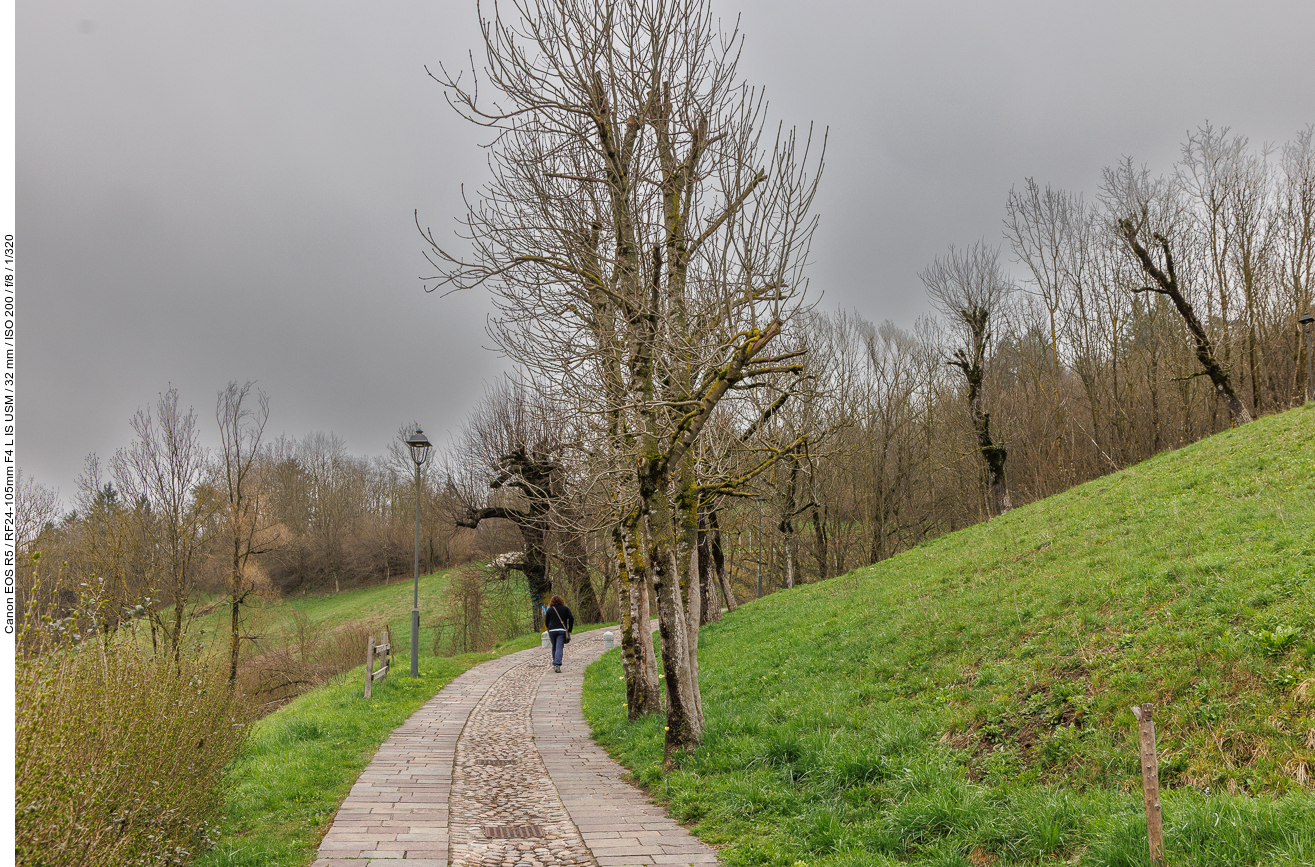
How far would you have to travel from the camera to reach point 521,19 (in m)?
9.06

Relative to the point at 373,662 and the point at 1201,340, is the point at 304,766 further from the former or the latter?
the point at 1201,340

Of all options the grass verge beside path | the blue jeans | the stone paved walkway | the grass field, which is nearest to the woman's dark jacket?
the blue jeans

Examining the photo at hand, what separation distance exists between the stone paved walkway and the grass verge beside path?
0.73ft

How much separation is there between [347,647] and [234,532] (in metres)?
6.83

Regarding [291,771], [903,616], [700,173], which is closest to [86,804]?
[291,771]

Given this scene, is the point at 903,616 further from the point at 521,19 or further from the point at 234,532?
Result: the point at 234,532

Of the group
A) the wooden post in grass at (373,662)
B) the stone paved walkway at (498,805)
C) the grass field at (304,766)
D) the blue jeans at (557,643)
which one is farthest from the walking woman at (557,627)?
the stone paved walkway at (498,805)

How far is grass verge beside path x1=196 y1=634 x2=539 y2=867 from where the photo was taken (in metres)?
5.54

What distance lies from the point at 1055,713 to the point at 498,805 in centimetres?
505

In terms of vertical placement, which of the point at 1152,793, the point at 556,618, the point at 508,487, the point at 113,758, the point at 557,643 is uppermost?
the point at 508,487

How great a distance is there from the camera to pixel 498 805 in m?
6.97

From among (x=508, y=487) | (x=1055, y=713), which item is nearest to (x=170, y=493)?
(x=508, y=487)

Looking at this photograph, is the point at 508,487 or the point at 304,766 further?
the point at 508,487

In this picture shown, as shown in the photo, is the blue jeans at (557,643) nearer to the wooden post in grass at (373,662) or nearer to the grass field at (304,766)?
the grass field at (304,766)
